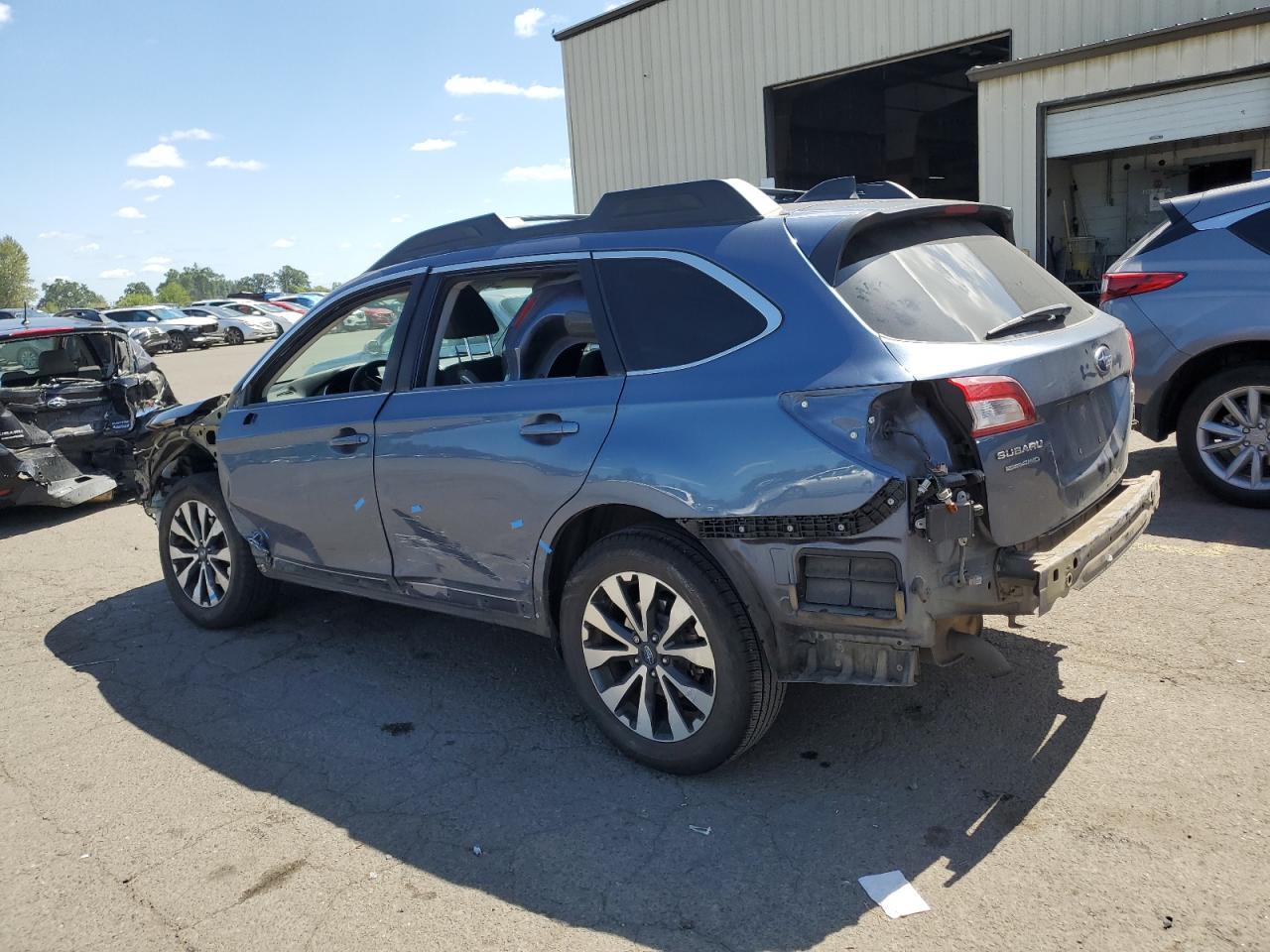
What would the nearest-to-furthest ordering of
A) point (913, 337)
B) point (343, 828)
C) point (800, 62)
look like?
point (913, 337), point (343, 828), point (800, 62)

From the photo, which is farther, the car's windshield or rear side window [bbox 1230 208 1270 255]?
the car's windshield

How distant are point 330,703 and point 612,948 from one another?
214cm

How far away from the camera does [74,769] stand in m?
3.97

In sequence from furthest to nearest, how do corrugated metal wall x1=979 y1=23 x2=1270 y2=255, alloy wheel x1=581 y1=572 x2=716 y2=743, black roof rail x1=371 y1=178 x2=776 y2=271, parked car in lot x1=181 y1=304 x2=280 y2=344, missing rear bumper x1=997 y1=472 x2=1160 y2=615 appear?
parked car in lot x1=181 y1=304 x2=280 y2=344 < corrugated metal wall x1=979 y1=23 x2=1270 y2=255 < black roof rail x1=371 y1=178 x2=776 y2=271 < alloy wheel x1=581 y1=572 x2=716 y2=743 < missing rear bumper x1=997 y1=472 x2=1160 y2=615

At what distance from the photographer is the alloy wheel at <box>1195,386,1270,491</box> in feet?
20.0

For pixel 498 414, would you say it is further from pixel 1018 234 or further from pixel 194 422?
pixel 1018 234

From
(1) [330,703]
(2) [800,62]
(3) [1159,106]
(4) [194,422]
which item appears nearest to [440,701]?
(1) [330,703]

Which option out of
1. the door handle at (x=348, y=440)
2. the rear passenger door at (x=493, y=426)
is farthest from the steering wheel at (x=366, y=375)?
the rear passenger door at (x=493, y=426)

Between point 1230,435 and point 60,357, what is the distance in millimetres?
8964

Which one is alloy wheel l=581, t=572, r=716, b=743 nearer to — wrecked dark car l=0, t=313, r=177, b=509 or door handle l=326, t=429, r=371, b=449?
door handle l=326, t=429, r=371, b=449

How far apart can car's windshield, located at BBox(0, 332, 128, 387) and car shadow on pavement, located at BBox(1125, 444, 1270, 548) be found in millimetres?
8206

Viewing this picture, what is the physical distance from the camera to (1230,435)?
6211 millimetres

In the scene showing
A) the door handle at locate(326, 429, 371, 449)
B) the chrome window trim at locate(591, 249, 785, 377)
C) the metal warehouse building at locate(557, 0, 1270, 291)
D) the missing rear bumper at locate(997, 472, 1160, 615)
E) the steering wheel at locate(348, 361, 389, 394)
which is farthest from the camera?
the metal warehouse building at locate(557, 0, 1270, 291)

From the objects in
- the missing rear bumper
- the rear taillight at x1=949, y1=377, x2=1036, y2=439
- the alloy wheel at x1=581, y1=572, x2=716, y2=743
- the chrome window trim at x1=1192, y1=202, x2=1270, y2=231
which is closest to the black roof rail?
the rear taillight at x1=949, y1=377, x2=1036, y2=439
